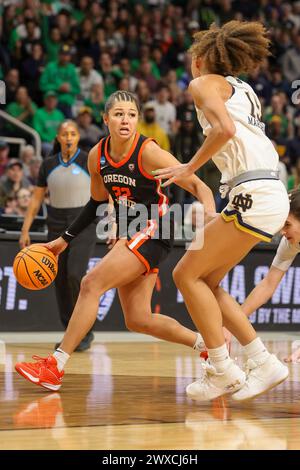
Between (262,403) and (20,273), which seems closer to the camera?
(262,403)

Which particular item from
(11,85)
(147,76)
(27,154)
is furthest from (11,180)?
(147,76)

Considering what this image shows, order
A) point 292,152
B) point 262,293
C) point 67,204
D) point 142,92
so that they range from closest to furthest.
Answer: point 262,293 < point 67,204 < point 142,92 < point 292,152

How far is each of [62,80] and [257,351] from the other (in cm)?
1000

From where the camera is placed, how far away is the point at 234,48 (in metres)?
5.21

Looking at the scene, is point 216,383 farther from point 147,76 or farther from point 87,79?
point 147,76

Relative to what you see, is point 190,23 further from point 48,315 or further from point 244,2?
point 48,315

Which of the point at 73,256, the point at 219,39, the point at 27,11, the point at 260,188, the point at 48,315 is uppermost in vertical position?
the point at 27,11

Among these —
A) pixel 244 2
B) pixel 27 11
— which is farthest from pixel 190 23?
A: pixel 27 11

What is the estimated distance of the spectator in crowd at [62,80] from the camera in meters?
14.6

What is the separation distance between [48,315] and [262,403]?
5284mm

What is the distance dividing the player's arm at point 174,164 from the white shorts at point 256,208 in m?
0.46

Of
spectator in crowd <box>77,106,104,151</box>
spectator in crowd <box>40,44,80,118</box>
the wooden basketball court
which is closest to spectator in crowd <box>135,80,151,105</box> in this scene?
spectator in crowd <box>40,44,80,118</box>

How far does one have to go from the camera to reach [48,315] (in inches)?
416
